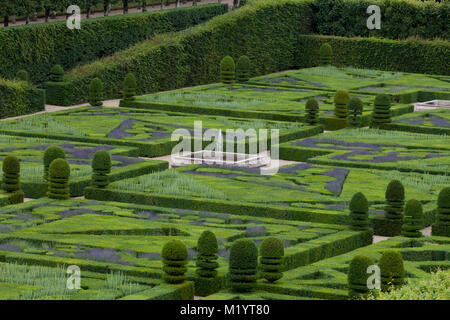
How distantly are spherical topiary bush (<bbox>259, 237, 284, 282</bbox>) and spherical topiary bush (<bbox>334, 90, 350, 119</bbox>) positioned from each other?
773 inches

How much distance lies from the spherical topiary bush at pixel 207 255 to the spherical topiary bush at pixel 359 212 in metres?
5.21

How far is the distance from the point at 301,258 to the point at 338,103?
17600mm

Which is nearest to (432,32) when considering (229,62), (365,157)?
(229,62)

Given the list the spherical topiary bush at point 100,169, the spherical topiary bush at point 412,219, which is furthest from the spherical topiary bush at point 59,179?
the spherical topiary bush at point 412,219

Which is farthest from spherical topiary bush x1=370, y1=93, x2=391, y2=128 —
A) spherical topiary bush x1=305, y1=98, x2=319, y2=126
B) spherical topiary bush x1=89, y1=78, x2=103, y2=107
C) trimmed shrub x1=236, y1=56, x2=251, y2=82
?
trimmed shrub x1=236, y1=56, x2=251, y2=82

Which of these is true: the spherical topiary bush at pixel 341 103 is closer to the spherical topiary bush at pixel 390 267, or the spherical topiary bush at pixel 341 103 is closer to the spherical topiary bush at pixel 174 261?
the spherical topiary bush at pixel 174 261

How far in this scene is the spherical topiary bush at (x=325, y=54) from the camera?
57656 mm

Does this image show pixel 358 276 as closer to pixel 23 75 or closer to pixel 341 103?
pixel 341 103

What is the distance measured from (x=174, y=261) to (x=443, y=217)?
25.9 feet

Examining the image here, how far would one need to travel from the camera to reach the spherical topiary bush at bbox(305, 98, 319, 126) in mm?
41875

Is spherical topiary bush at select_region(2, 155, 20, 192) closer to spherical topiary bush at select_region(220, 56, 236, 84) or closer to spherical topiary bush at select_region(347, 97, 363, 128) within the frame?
spherical topiary bush at select_region(347, 97, 363, 128)

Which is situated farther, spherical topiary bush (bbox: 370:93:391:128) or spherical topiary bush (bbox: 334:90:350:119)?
spherical topiary bush (bbox: 334:90:350:119)

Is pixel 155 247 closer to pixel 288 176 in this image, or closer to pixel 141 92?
pixel 288 176
